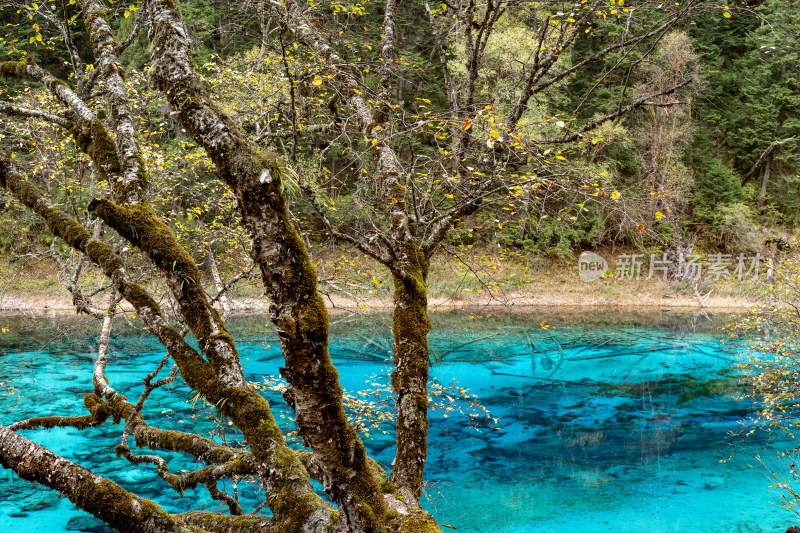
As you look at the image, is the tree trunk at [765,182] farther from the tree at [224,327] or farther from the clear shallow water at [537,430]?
the tree at [224,327]

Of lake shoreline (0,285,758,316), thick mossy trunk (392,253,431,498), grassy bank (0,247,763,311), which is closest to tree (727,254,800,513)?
thick mossy trunk (392,253,431,498)

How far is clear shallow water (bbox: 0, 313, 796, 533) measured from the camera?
8.22 m

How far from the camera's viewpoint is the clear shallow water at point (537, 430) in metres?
8.22

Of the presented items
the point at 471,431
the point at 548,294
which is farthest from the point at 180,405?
the point at 548,294

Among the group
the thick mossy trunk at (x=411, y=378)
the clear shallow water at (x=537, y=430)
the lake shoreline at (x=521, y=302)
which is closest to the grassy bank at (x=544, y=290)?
the lake shoreline at (x=521, y=302)

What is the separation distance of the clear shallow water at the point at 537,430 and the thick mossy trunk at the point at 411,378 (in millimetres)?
3094

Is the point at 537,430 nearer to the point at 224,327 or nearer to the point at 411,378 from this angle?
the point at 411,378

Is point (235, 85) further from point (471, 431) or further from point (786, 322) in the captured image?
point (786, 322)

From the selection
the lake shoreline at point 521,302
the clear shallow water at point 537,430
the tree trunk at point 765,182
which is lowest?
the clear shallow water at point 537,430

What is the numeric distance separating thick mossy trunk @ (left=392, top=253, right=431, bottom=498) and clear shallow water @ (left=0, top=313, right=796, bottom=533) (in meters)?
3.09

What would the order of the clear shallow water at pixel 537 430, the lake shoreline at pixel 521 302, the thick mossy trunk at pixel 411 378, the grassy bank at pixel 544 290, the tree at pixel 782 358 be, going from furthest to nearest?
the grassy bank at pixel 544 290 → the lake shoreline at pixel 521 302 → the tree at pixel 782 358 → the clear shallow water at pixel 537 430 → the thick mossy trunk at pixel 411 378

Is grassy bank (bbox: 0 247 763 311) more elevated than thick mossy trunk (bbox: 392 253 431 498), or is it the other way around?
thick mossy trunk (bbox: 392 253 431 498)

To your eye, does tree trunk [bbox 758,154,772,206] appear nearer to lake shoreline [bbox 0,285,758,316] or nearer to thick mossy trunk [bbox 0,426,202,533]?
lake shoreline [bbox 0,285,758,316]

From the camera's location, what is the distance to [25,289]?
22.5 metres
